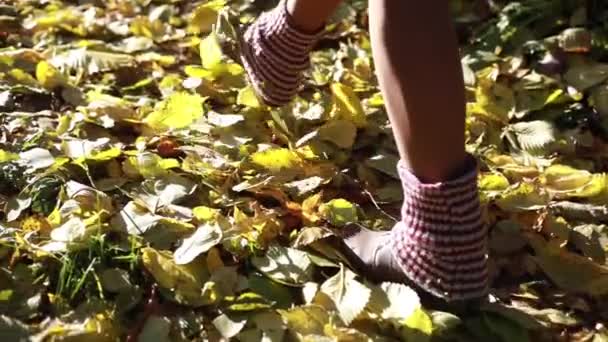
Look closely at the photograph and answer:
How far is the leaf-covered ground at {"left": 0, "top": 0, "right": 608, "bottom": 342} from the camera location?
157 cm

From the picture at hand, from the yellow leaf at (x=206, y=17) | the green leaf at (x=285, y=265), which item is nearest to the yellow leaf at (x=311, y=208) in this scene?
the green leaf at (x=285, y=265)

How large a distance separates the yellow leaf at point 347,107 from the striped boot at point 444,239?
55cm

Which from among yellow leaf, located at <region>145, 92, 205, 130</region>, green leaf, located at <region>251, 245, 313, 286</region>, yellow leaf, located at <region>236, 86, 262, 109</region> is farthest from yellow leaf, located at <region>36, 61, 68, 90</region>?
green leaf, located at <region>251, 245, 313, 286</region>

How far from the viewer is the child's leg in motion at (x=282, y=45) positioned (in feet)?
Result: 6.48

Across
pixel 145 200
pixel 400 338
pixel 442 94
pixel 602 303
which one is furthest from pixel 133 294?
pixel 602 303

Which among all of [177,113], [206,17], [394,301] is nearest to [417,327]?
[394,301]

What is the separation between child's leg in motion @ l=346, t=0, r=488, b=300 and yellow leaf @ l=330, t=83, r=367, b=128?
552mm

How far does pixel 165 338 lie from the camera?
1512mm

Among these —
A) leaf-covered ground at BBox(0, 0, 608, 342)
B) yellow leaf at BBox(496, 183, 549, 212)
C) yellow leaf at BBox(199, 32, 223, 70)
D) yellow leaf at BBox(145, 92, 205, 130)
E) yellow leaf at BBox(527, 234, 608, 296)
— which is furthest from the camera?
yellow leaf at BBox(199, 32, 223, 70)

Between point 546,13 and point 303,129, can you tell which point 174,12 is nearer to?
point 303,129

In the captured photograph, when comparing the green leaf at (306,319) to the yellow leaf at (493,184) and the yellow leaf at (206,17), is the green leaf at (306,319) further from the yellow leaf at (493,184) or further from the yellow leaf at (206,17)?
the yellow leaf at (206,17)

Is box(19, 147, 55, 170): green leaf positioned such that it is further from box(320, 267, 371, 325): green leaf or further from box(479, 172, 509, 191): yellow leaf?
box(479, 172, 509, 191): yellow leaf

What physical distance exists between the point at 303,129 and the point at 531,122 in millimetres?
538

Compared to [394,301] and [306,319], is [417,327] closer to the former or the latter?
[394,301]
